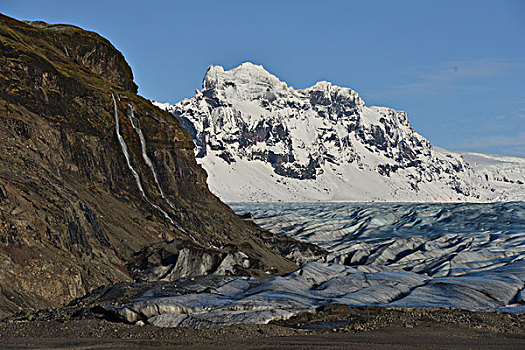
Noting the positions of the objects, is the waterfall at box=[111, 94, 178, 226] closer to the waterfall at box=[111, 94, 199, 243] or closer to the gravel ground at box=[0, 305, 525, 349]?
the waterfall at box=[111, 94, 199, 243]

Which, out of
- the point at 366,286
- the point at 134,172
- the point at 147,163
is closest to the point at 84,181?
the point at 134,172

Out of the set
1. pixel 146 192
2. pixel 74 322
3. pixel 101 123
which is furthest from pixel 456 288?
pixel 101 123

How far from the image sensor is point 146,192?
37.3m

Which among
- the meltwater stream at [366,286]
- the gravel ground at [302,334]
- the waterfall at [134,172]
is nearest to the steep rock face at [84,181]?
the waterfall at [134,172]

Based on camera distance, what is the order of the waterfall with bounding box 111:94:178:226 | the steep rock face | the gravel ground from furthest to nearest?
the waterfall with bounding box 111:94:178:226 < the steep rock face < the gravel ground

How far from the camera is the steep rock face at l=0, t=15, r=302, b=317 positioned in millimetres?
22609

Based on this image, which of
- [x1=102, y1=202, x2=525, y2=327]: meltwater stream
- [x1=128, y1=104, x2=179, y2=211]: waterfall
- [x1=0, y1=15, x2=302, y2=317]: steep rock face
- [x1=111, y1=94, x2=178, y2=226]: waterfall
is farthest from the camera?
[x1=128, y1=104, x2=179, y2=211]: waterfall

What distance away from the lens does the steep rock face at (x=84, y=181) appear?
74.2 feet

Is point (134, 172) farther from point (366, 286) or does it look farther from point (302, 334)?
point (302, 334)

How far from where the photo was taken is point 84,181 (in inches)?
1323

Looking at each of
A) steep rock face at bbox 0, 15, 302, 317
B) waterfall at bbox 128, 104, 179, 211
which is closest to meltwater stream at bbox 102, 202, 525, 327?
steep rock face at bbox 0, 15, 302, 317

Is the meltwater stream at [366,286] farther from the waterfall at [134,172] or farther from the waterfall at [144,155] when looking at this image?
the waterfall at [144,155]

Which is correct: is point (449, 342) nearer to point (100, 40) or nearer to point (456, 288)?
point (456, 288)

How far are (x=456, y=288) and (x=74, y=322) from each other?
17022mm
